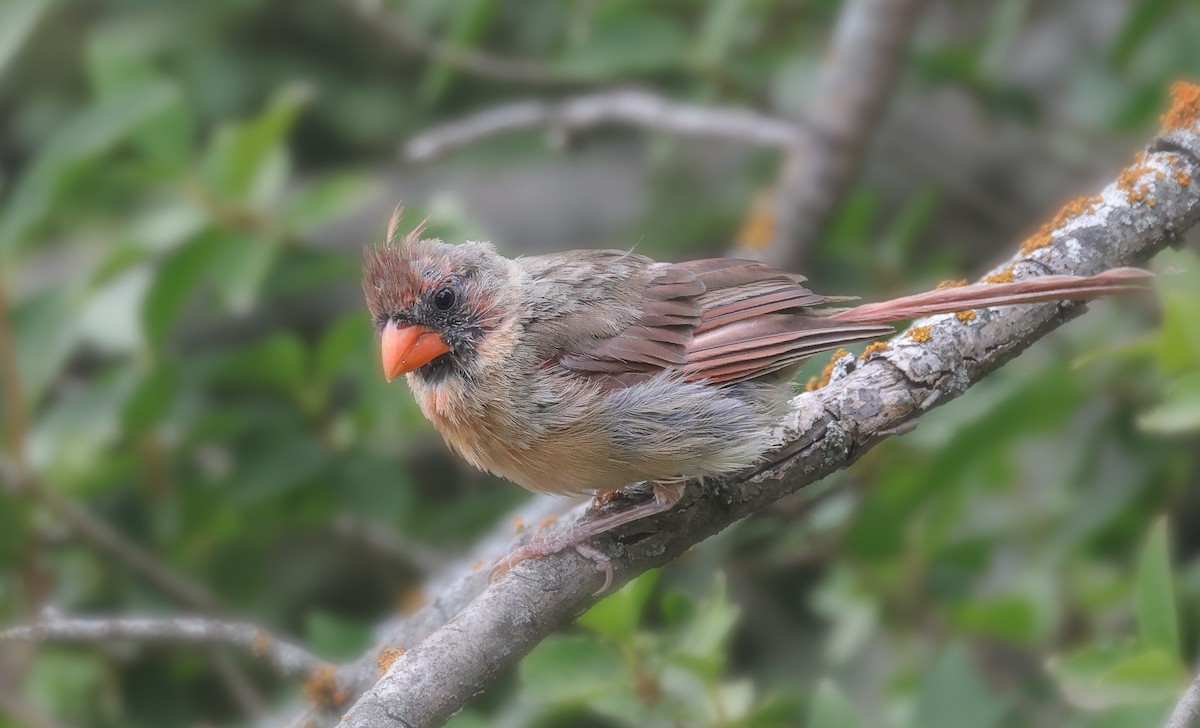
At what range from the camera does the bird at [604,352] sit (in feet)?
9.07

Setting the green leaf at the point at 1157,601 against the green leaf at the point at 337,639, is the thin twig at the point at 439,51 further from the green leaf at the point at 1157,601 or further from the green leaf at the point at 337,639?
the green leaf at the point at 1157,601

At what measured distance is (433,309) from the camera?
3186 millimetres

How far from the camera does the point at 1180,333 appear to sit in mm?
2824

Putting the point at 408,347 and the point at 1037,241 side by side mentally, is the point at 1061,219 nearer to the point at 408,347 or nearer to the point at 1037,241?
the point at 1037,241

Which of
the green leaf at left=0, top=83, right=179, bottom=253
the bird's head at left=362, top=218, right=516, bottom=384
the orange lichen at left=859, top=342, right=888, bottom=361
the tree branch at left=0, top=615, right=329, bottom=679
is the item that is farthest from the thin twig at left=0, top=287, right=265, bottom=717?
the orange lichen at left=859, top=342, right=888, bottom=361

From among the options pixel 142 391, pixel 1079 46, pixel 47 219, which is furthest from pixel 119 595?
pixel 1079 46

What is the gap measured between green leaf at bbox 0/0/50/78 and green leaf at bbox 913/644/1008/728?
123 inches

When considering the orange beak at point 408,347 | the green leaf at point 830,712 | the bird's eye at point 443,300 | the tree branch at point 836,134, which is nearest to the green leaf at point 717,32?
the tree branch at point 836,134

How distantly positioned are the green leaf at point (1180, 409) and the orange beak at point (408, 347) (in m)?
1.61

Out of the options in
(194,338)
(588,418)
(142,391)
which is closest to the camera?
(588,418)

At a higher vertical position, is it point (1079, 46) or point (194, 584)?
point (1079, 46)

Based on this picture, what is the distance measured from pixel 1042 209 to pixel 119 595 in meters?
3.89

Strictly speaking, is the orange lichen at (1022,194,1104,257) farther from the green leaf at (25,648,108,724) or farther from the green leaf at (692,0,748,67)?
the green leaf at (25,648,108,724)

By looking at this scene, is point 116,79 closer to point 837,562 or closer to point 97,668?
point 97,668
